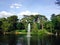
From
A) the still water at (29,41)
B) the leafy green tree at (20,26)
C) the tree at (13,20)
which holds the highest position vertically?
the tree at (13,20)

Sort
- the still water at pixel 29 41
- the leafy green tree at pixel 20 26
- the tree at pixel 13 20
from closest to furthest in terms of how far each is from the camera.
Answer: the still water at pixel 29 41, the leafy green tree at pixel 20 26, the tree at pixel 13 20

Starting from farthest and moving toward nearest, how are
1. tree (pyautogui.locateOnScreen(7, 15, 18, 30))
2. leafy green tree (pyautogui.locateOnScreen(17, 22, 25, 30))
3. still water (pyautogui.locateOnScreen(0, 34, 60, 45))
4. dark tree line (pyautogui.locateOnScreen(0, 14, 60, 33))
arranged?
tree (pyautogui.locateOnScreen(7, 15, 18, 30)) → leafy green tree (pyautogui.locateOnScreen(17, 22, 25, 30)) → dark tree line (pyautogui.locateOnScreen(0, 14, 60, 33)) → still water (pyautogui.locateOnScreen(0, 34, 60, 45))

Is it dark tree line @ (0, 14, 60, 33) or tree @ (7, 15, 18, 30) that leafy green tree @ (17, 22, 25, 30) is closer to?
dark tree line @ (0, 14, 60, 33)

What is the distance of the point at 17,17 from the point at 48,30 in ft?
63.3

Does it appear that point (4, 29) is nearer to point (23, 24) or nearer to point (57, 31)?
point (23, 24)

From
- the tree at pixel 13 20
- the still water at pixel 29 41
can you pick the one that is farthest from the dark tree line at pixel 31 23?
the still water at pixel 29 41

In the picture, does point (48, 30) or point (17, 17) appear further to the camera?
point (17, 17)

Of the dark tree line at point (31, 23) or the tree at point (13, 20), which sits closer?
the dark tree line at point (31, 23)

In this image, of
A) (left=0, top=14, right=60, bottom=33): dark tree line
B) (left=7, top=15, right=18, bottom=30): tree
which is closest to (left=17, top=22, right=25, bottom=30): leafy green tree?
(left=0, top=14, right=60, bottom=33): dark tree line

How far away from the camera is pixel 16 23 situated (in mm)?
75188

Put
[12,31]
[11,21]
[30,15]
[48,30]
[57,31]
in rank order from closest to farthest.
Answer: [57,31], [48,30], [12,31], [11,21], [30,15]

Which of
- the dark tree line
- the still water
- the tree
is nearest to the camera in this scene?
the still water

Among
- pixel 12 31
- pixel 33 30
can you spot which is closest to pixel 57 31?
pixel 33 30

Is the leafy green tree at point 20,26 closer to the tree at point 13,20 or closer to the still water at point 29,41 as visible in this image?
the tree at point 13,20
